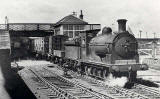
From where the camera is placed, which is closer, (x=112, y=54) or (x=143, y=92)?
(x=143, y=92)

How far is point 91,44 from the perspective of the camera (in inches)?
601

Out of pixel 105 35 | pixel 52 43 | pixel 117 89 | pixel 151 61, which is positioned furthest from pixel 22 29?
pixel 117 89

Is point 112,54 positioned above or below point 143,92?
above

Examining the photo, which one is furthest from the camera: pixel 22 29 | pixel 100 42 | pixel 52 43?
pixel 22 29

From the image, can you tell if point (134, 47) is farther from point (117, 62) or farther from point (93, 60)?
point (93, 60)

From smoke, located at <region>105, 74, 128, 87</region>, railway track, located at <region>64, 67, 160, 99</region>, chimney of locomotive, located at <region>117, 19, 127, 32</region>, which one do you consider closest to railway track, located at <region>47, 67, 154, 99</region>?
railway track, located at <region>64, 67, 160, 99</region>

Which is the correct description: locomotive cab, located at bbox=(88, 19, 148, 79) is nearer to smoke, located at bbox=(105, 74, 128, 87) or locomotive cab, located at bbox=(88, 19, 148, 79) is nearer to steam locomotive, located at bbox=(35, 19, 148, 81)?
steam locomotive, located at bbox=(35, 19, 148, 81)

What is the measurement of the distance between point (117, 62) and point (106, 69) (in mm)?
703

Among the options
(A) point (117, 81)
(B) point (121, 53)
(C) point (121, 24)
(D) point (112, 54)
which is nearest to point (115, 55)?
(D) point (112, 54)

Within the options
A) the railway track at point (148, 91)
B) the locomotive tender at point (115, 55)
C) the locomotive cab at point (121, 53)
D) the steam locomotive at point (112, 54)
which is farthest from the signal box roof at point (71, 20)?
the railway track at point (148, 91)

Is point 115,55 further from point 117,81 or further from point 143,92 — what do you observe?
point 143,92

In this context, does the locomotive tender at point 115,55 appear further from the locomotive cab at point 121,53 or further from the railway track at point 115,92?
the railway track at point 115,92

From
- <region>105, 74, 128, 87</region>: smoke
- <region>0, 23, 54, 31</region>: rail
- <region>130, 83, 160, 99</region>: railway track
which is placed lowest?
<region>130, 83, 160, 99</region>: railway track

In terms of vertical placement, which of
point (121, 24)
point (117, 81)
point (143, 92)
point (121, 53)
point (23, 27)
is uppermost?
point (23, 27)
